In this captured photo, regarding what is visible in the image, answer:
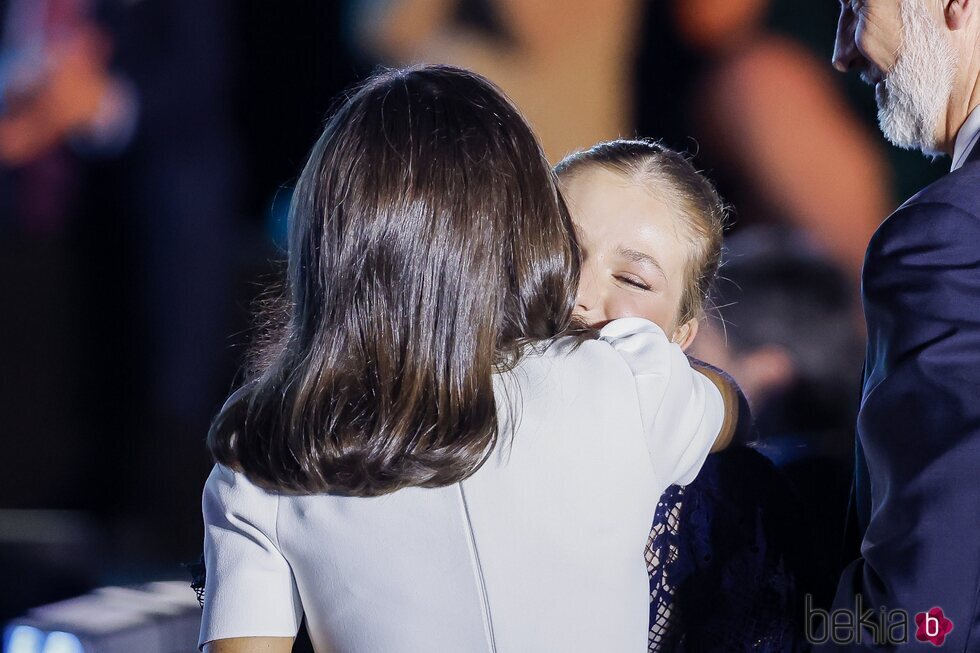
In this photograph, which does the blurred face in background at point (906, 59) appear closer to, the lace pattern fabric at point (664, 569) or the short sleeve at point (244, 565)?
the lace pattern fabric at point (664, 569)

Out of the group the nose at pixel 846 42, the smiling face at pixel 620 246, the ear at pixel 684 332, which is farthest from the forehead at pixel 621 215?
the nose at pixel 846 42

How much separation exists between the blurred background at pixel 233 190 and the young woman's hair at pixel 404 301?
4.72ft

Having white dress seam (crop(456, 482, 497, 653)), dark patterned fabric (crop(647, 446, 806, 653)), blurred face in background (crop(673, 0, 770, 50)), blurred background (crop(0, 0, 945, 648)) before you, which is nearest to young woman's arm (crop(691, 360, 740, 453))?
dark patterned fabric (crop(647, 446, 806, 653))

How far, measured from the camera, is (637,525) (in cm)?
84

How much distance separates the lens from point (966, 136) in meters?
1.11

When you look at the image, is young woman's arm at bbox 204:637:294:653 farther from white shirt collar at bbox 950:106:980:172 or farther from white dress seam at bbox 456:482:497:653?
white shirt collar at bbox 950:106:980:172

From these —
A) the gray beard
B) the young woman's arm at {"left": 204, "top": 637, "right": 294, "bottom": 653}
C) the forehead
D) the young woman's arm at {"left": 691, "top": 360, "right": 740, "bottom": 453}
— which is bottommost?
the young woman's arm at {"left": 204, "top": 637, "right": 294, "bottom": 653}

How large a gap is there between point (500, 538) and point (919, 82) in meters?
0.81

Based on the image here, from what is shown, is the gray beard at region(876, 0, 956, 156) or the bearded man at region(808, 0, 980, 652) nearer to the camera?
the bearded man at region(808, 0, 980, 652)

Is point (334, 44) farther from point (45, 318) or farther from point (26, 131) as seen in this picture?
point (45, 318)

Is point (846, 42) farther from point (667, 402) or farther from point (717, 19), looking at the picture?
point (717, 19)

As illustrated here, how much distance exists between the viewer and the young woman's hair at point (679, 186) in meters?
1.27

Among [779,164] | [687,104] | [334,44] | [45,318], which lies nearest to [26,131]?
[45,318]

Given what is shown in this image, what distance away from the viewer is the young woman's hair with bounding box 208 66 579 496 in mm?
786
